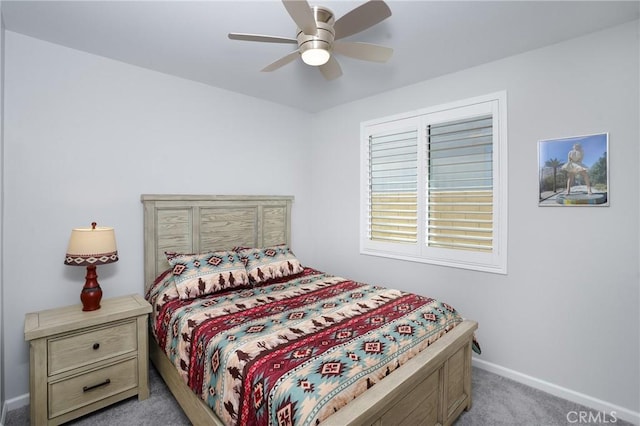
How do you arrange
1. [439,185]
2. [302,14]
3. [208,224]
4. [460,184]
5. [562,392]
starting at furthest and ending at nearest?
[208,224]
[439,185]
[460,184]
[562,392]
[302,14]

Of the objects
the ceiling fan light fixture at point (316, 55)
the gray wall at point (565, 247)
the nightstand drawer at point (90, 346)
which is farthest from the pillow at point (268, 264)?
the ceiling fan light fixture at point (316, 55)

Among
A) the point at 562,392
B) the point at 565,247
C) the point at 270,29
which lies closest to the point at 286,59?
the point at 270,29

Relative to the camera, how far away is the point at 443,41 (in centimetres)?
235

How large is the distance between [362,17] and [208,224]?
2.33 m

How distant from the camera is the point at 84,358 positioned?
6.91 feet

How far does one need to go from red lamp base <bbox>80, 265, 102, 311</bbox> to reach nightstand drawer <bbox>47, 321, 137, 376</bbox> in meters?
0.20

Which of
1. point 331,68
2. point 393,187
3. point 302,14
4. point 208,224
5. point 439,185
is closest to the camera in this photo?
point 302,14

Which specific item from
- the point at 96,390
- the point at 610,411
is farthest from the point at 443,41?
the point at 96,390

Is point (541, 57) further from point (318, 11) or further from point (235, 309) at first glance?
point (235, 309)

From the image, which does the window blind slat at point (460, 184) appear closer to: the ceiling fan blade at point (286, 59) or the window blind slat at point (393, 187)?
the window blind slat at point (393, 187)

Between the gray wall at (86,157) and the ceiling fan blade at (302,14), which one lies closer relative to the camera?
the ceiling fan blade at (302,14)

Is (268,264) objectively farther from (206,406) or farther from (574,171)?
(574,171)

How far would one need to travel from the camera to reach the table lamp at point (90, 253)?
2162mm

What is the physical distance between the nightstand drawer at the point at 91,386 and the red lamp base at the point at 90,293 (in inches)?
17.3
